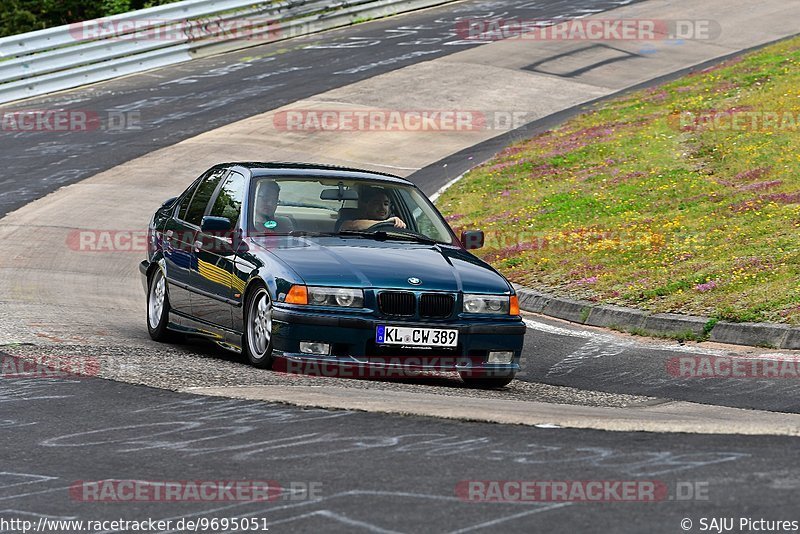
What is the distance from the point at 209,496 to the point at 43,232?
12.4 m

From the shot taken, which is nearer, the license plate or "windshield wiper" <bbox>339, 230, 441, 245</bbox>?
the license plate

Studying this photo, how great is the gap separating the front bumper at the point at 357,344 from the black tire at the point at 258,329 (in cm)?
17

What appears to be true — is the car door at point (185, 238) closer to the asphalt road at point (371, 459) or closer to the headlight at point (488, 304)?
the asphalt road at point (371, 459)

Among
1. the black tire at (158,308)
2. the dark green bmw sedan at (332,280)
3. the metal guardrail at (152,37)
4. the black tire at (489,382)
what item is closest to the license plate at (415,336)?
the dark green bmw sedan at (332,280)

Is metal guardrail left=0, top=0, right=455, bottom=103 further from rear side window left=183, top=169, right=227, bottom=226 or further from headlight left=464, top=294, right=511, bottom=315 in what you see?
headlight left=464, top=294, right=511, bottom=315

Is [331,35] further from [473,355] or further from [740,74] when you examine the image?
[473,355]

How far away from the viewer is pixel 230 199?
10.9 m

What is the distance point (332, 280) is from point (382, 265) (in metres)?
0.43

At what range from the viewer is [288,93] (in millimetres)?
28203

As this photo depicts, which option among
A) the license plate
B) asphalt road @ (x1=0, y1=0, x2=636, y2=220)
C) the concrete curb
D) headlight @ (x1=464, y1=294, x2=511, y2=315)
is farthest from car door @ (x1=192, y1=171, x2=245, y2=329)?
asphalt road @ (x1=0, y1=0, x2=636, y2=220)

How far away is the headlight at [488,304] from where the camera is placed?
31.1 ft

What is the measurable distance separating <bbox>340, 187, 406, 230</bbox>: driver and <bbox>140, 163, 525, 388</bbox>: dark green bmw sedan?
11mm

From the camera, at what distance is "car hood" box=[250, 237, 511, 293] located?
30.5ft

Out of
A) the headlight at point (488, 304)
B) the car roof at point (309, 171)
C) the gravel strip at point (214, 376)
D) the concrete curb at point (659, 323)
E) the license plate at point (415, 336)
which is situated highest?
the car roof at point (309, 171)
